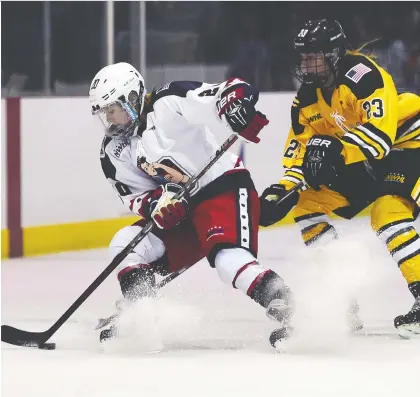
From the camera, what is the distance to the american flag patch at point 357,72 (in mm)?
3828

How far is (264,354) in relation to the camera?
3.54m

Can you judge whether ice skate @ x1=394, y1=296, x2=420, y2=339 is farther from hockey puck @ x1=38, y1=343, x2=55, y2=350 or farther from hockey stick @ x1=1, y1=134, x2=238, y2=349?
hockey puck @ x1=38, y1=343, x2=55, y2=350

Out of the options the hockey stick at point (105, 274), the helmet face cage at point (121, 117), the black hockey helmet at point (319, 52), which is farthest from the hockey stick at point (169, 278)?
the helmet face cage at point (121, 117)

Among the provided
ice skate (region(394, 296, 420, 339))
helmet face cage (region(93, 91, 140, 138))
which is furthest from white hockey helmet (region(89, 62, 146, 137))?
ice skate (region(394, 296, 420, 339))

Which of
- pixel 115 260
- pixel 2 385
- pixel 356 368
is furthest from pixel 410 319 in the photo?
pixel 2 385

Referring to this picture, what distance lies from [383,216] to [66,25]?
3143mm

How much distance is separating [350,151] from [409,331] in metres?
0.58

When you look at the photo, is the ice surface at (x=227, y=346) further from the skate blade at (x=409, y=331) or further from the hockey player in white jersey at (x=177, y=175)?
the hockey player in white jersey at (x=177, y=175)

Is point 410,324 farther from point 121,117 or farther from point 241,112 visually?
point 121,117

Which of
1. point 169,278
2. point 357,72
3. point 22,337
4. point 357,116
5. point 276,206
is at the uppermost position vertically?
point 357,72

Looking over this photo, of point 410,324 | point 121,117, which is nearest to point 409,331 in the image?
point 410,324

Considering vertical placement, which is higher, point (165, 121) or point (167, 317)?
point (165, 121)

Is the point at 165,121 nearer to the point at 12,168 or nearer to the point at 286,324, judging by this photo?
the point at 286,324

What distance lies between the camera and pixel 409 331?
384 centimetres
